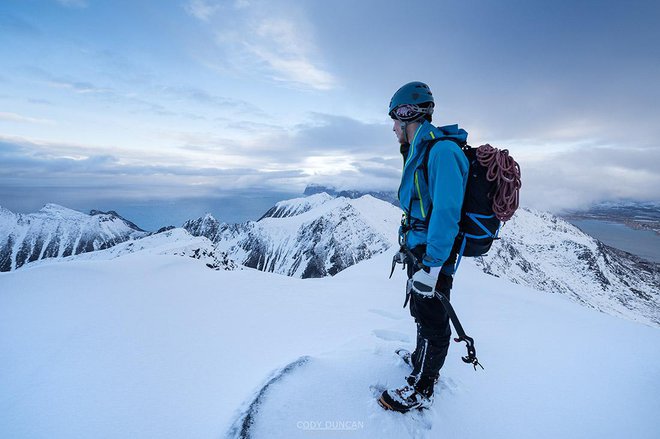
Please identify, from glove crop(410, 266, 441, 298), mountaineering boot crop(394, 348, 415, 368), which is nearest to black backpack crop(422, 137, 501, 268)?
glove crop(410, 266, 441, 298)

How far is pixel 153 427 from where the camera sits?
136 inches

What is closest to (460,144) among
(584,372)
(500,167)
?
(500,167)

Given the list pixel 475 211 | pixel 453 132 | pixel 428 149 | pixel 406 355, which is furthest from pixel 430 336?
pixel 453 132

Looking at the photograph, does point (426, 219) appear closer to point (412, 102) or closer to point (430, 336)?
point (430, 336)

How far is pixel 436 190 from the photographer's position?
3.52 m

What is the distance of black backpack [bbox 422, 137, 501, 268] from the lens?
369cm

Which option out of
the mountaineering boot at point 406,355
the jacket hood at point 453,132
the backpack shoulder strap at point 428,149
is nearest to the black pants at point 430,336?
the mountaineering boot at point 406,355

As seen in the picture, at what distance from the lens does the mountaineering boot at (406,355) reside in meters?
4.73

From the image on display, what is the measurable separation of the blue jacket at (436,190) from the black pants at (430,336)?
1.47ft

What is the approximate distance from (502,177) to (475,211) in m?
0.52

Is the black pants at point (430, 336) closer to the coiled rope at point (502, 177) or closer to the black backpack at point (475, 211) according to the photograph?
the black backpack at point (475, 211)

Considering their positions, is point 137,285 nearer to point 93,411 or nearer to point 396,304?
point 93,411

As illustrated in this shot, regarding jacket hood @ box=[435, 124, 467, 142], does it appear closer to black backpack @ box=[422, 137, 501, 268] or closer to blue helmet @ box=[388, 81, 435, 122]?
black backpack @ box=[422, 137, 501, 268]

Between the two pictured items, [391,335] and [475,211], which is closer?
[475,211]
